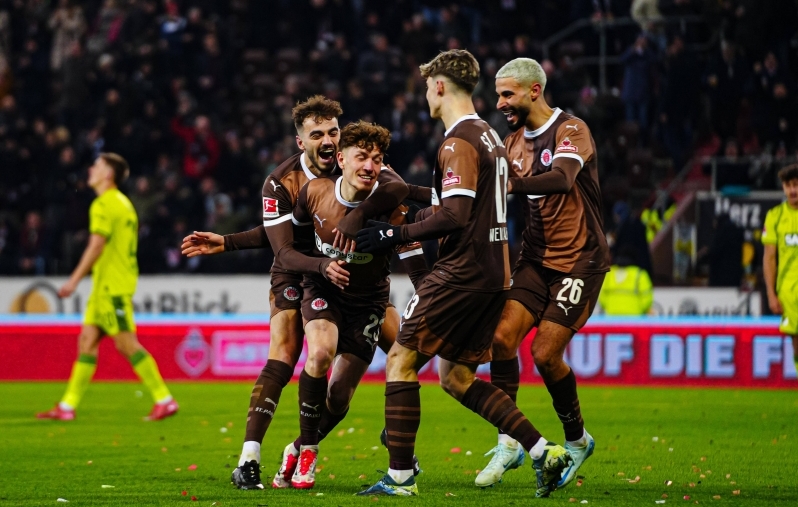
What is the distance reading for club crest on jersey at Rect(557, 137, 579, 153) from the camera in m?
6.77

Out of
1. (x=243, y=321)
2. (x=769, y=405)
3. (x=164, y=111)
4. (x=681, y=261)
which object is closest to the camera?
(x=769, y=405)

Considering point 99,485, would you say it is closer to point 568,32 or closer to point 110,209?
point 110,209

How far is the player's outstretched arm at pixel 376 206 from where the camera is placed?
629 centimetres

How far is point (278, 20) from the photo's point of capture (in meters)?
21.8

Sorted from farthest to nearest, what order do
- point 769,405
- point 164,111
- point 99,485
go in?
point 164,111, point 769,405, point 99,485

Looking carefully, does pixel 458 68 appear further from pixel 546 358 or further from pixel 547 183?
pixel 546 358

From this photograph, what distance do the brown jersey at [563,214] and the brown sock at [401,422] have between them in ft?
4.41

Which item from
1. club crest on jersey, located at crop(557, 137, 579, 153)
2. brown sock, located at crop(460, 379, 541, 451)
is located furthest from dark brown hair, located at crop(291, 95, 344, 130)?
brown sock, located at crop(460, 379, 541, 451)

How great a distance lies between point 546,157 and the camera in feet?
22.9

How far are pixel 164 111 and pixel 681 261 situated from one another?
356 inches

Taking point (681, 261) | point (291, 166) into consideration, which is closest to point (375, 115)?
point (681, 261)

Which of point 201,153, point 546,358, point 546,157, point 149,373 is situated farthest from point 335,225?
point 201,153

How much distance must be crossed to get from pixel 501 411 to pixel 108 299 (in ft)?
18.6

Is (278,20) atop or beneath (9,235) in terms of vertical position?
atop
